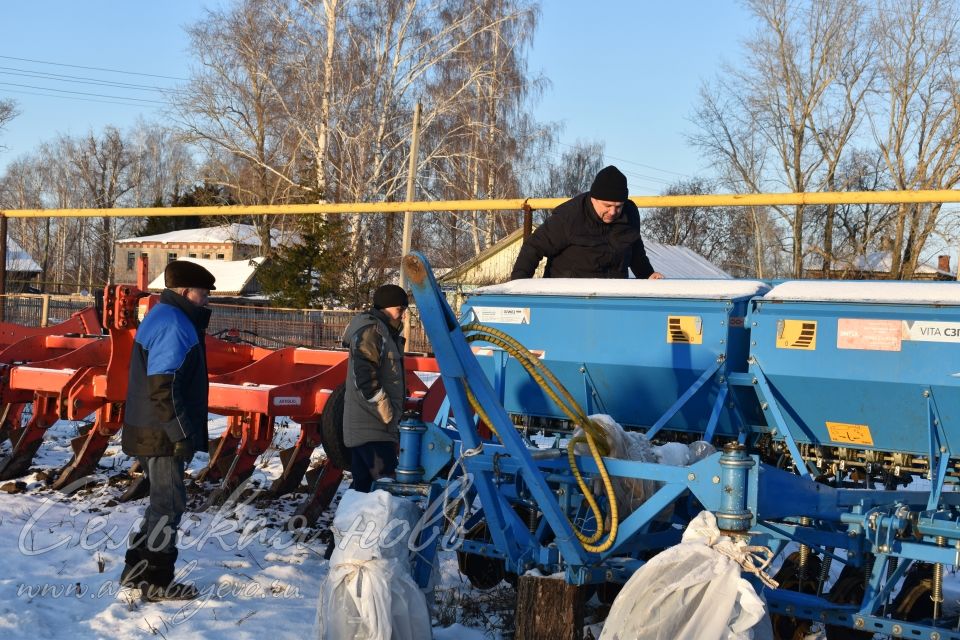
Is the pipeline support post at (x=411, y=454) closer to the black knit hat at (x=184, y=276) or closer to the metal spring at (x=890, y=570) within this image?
the black knit hat at (x=184, y=276)

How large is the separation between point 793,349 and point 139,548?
3.34 meters

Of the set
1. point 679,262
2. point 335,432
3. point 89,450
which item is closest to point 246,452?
point 335,432

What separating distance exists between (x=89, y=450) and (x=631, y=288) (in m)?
4.77

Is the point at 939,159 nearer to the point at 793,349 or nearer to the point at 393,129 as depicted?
the point at 393,129

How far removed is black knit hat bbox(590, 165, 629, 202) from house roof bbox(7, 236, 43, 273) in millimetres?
60217

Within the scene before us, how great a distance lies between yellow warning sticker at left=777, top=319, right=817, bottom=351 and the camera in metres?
4.76

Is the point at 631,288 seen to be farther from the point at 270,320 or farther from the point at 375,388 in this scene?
the point at 270,320

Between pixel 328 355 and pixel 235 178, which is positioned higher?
pixel 235 178

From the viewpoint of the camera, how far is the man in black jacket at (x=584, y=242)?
5934 millimetres

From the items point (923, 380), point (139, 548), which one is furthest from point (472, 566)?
point (923, 380)

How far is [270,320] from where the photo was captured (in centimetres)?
1945

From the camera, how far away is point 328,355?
8414mm

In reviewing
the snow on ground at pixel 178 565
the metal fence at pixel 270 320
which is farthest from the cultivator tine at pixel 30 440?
the metal fence at pixel 270 320

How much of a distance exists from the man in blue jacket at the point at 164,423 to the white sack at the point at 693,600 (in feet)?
8.34
